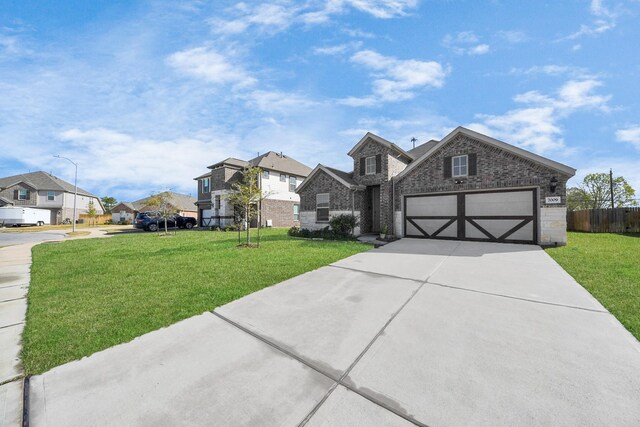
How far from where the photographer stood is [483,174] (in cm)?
1212

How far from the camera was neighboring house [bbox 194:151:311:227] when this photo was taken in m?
24.5

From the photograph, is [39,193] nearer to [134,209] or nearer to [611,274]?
[134,209]

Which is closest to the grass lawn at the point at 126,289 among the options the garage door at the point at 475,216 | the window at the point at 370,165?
the garage door at the point at 475,216

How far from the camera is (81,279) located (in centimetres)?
637

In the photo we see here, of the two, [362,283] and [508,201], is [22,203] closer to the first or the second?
[362,283]

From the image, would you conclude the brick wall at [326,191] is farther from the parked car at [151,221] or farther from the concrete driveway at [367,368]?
the parked car at [151,221]

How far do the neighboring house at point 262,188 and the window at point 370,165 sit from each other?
1019cm

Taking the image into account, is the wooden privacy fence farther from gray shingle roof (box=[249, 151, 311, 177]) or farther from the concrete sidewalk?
the concrete sidewalk

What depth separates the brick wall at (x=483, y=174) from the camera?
10.9 metres

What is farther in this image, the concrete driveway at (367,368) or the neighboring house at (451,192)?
the neighboring house at (451,192)

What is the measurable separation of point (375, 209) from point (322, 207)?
3567mm

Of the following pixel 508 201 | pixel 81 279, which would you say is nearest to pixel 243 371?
pixel 81 279

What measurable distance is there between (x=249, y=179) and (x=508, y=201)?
1256cm

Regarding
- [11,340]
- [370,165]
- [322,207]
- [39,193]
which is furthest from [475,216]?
[39,193]
